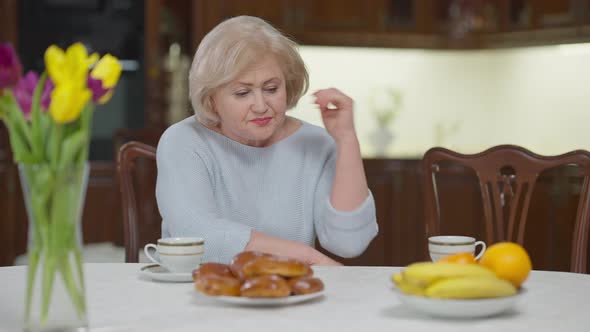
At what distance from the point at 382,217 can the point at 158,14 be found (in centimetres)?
203

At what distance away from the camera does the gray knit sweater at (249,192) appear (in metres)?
1.77

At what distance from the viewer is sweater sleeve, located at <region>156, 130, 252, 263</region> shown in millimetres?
1745

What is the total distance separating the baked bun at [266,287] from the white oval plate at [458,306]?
167 millimetres

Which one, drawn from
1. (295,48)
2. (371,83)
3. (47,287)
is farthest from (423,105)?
(47,287)

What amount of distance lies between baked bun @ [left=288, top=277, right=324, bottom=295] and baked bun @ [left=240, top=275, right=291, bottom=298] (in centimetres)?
2

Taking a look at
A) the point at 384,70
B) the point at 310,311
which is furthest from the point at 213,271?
the point at 384,70

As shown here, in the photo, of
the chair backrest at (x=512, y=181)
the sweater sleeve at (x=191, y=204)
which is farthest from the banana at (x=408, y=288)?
the chair backrest at (x=512, y=181)

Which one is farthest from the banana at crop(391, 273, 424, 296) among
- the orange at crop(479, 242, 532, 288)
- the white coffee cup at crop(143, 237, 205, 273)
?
the white coffee cup at crop(143, 237, 205, 273)

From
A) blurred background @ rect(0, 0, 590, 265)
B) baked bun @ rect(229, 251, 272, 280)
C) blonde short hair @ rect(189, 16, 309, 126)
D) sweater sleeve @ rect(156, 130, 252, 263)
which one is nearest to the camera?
baked bun @ rect(229, 251, 272, 280)

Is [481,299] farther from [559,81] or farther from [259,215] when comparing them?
[559,81]

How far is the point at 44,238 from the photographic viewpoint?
97 centimetres

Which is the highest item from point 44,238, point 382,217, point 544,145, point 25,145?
point 25,145

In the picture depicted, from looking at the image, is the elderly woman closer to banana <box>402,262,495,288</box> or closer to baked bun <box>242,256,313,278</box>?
baked bun <box>242,256,313,278</box>

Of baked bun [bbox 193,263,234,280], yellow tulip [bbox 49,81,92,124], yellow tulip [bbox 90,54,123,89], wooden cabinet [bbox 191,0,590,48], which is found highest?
wooden cabinet [bbox 191,0,590,48]
